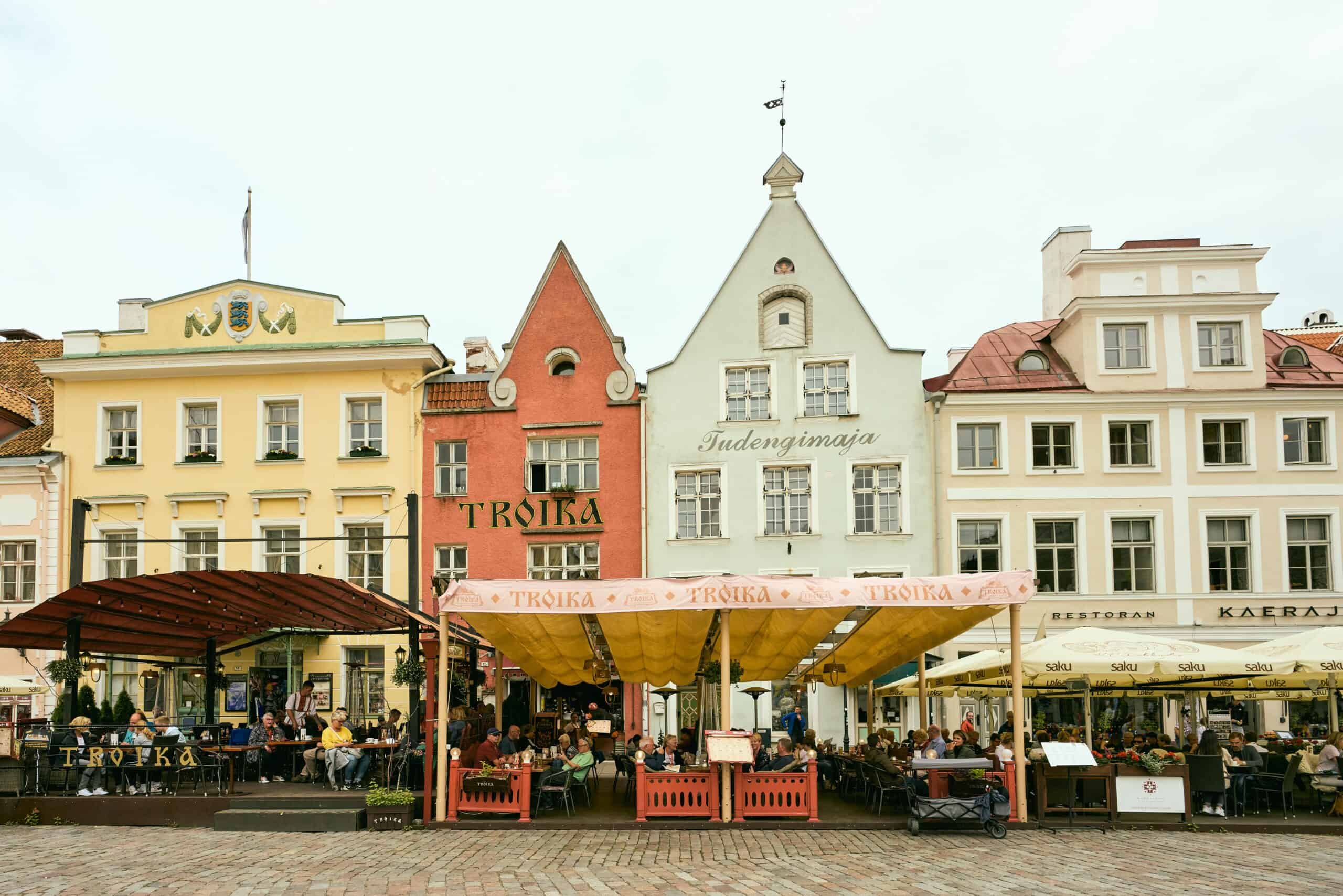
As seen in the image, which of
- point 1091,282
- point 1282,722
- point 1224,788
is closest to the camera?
point 1224,788

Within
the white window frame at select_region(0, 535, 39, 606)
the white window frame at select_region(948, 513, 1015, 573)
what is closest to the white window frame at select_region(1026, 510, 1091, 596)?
the white window frame at select_region(948, 513, 1015, 573)

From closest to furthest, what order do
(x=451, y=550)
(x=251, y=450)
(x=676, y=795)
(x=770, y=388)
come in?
(x=676, y=795), (x=770, y=388), (x=451, y=550), (x=251, y=450)

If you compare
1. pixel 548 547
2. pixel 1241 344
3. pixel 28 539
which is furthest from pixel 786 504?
pixel 28 539

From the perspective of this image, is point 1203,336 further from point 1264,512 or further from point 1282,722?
point 1282,722

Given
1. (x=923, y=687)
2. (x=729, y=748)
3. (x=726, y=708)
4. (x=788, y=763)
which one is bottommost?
(x=788, y=763)

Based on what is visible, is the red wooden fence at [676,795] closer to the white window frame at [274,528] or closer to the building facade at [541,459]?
the building facade at [541,459]

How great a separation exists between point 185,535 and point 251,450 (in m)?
2.71

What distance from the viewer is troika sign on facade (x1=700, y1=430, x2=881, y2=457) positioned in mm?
30484

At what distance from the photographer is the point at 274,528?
31.8m

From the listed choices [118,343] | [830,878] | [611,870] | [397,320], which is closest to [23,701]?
[118,343]

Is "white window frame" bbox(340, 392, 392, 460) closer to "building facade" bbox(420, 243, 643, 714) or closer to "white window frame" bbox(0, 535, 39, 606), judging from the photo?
"building facade" bbox(420, 243, 643, 714)

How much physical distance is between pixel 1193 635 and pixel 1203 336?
723 cm

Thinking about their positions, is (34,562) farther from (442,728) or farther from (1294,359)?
(1294,359)

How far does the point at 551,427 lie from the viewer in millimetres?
31359
